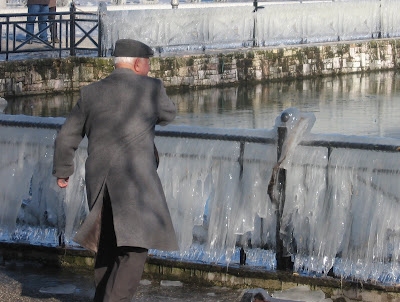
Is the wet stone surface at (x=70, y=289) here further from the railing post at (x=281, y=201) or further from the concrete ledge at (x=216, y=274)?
the railing post at (x=281, y=201)

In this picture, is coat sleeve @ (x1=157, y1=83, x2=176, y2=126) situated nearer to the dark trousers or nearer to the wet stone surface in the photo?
the dark trousers

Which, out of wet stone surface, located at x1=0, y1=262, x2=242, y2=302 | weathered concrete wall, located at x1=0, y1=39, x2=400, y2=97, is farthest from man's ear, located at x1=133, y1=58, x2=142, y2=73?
weathered concrete wall, located at x1=0, y1=39, x2=400, y2=97

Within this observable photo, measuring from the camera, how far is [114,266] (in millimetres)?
4664

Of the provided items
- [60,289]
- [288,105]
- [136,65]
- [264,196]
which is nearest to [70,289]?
[60,289]

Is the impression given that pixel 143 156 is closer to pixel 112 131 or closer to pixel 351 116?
pixel 112 131

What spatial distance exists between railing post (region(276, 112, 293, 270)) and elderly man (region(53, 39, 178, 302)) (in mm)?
1310

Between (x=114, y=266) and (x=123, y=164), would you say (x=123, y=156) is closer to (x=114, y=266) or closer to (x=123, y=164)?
(x=123, y=164)

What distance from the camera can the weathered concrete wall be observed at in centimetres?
1881

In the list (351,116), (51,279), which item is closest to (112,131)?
(51,279)

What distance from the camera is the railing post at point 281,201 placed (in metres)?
5.88

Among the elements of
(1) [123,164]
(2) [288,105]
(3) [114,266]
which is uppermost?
(1) [123,164]

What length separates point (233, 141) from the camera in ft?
19.9

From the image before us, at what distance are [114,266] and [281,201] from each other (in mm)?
1666

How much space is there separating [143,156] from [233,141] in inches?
60.3
